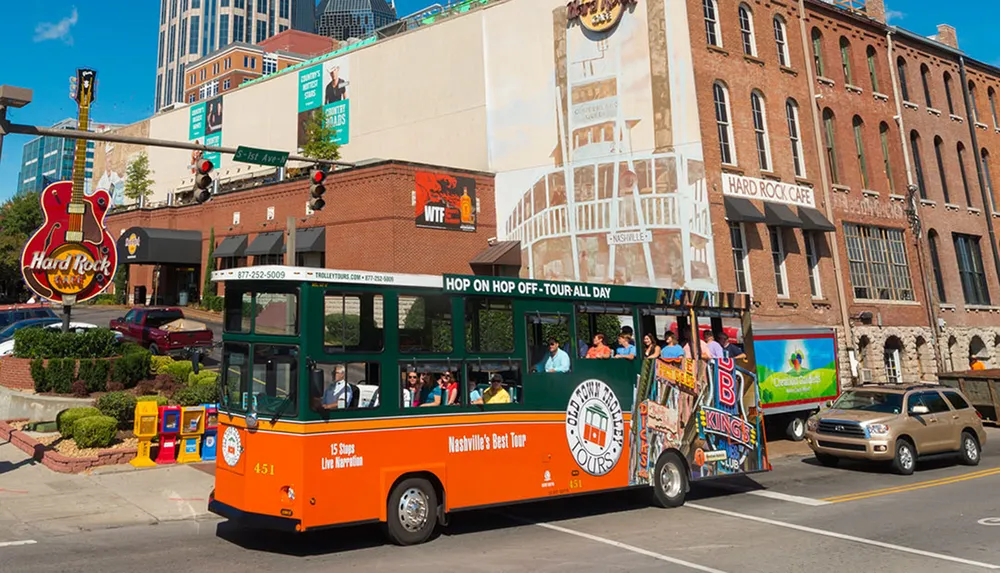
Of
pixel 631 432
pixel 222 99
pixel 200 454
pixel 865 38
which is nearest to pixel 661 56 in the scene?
pixel 865 38

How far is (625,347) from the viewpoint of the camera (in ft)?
37.9

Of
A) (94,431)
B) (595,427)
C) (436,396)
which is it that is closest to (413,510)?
(436,396)

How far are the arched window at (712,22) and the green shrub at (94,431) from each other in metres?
27.6

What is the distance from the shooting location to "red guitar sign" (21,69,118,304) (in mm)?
18703

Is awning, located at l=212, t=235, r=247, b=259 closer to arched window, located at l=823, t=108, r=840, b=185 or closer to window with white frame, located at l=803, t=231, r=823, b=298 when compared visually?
window with white frame, located at l=803, t=231, r=823, b=298

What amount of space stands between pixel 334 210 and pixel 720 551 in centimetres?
3273

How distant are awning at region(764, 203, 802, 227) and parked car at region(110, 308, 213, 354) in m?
24.5

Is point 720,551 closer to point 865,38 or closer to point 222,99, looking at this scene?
point 865,38

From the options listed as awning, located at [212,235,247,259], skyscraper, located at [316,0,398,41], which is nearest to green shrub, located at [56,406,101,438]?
awning, located at [212,235,247,259]

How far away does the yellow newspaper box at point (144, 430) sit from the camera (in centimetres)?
1330

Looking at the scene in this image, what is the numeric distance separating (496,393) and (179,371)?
12993mm

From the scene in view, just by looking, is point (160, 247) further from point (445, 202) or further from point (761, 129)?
point (761, 129)

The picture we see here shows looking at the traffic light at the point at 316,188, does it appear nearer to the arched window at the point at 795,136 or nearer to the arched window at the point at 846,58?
the arched window at the point at 795,136

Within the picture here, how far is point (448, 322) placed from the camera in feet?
31.2
